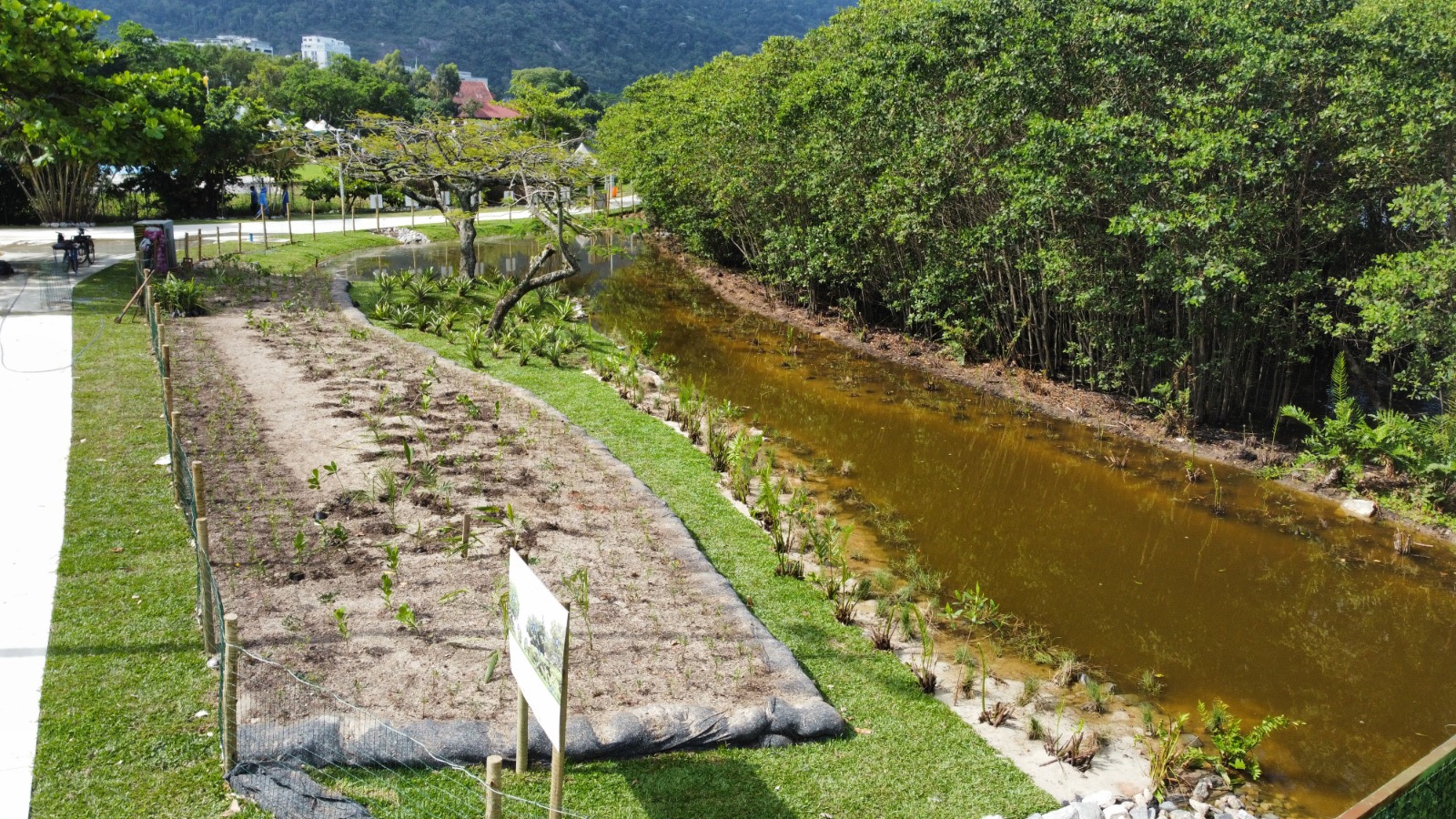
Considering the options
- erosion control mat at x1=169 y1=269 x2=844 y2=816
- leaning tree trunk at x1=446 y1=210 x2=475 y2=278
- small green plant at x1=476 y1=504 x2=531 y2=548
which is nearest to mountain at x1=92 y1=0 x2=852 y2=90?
leaning tree trunk at x1=446 y1=210 x2=475 y2=278

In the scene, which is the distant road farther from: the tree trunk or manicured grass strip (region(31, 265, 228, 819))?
manicured grass strip (region(31, 265, 228, 819))

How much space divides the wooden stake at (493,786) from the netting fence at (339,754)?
1.38 feet

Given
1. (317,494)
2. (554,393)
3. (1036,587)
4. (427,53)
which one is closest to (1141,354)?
(1036,587)

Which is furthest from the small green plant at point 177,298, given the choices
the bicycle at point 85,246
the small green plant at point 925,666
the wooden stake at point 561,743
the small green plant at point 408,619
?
the wooden stake at point 561,743

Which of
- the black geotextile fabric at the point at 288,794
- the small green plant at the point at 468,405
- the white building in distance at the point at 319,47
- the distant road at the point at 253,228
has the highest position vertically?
the white building in distance at the point at 319,47

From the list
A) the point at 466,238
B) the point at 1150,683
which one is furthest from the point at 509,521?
the point at 466,238

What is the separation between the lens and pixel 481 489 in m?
10.3

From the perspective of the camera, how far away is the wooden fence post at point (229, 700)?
18.2ft

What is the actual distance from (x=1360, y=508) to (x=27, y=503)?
1429cm

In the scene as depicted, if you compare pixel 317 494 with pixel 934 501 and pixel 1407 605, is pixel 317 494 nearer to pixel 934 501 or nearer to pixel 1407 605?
pixel 934 501

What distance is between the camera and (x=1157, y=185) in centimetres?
1295

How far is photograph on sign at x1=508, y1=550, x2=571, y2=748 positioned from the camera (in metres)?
4.90

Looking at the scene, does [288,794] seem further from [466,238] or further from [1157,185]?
[466,238]

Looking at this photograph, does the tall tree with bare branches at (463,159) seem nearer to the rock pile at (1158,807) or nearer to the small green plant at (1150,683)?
the small green plant at (1150,683)
